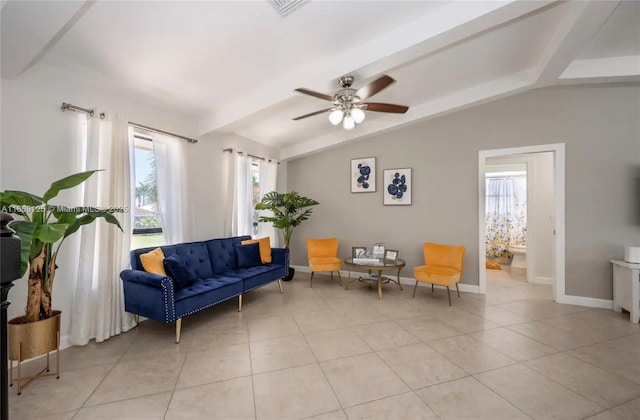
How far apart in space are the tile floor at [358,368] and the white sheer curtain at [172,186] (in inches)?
44.1

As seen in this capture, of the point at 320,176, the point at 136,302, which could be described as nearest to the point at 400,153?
the point at 320,176

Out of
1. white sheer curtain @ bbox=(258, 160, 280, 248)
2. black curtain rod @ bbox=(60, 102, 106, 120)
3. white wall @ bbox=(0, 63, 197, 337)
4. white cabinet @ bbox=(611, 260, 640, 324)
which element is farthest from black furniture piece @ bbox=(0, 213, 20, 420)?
white cabinet @ bbox=(611, 260, 640, 324)

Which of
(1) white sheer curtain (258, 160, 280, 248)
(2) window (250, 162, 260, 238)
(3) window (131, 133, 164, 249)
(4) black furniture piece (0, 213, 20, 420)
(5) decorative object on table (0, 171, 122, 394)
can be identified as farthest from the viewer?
(1) white sheer curtain (258, 160, 280, 248)

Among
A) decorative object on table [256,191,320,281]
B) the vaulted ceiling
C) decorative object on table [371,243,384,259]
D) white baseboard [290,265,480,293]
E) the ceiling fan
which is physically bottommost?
white baseboard [290,265,480,293]

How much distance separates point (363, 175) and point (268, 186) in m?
1.89

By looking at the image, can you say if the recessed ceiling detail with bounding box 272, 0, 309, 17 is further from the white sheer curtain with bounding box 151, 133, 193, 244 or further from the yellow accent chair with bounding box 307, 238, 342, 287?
the yellow accent chair with bounding box 307, 238, 342, 287

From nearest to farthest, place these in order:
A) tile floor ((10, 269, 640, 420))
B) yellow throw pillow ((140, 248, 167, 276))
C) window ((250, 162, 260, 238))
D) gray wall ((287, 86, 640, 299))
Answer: tile floor ((10, 269, 640, 420)) → yellow throw pillow ((140, 248, 167, 276)) → gray wall ((287, 86, 640, 299)) → window ((250, 162, 260, 238))

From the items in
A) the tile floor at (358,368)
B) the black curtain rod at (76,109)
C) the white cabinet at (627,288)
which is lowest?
the tile floor at (358,368)

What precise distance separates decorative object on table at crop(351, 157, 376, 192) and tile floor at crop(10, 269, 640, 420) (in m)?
2.45

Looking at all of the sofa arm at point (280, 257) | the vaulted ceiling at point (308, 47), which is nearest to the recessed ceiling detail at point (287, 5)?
the vaulted ceiling at point (308, 47)

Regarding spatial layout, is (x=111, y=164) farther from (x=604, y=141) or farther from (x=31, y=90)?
(x=604, y=141)

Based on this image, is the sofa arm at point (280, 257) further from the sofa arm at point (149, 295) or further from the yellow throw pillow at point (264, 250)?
the sofa arm at point (149, 295)

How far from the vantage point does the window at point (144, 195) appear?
3420 mm

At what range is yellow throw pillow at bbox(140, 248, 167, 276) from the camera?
2.92m
